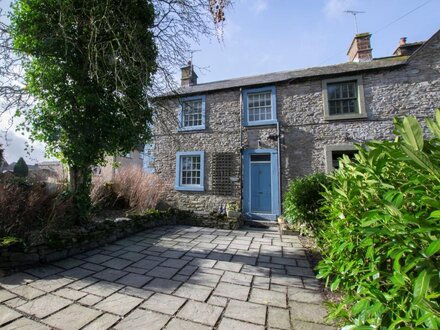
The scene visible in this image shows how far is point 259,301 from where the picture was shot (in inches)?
99.8

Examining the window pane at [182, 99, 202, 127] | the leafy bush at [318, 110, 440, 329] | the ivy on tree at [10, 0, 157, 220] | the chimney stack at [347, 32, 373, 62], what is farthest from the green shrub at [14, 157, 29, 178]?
the chimney stack at [347, 32, 373, 62]

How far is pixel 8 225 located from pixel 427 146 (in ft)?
17.7

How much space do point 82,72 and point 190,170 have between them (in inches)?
225

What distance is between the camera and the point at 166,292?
2.69 metres

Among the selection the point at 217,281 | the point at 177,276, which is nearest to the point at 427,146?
the point at 217,281

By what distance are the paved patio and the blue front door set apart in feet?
12.1

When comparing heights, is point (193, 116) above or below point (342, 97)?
below

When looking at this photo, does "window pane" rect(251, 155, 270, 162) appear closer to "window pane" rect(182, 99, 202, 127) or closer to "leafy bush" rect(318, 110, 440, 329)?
"window pane" rect(182, 99, 202, 127)

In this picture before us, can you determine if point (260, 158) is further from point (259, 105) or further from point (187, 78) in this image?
point (187, 78)

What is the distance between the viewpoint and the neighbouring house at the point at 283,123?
7.30 m

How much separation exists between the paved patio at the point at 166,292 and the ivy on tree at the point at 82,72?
1885 mm

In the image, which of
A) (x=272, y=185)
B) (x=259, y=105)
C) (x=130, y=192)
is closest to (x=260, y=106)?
(x=259, y=105)

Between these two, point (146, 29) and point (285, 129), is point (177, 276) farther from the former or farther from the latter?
point (285, 129)

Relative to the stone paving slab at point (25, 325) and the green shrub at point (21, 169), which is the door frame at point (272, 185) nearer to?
the stone paving slab at point (25, 325)
